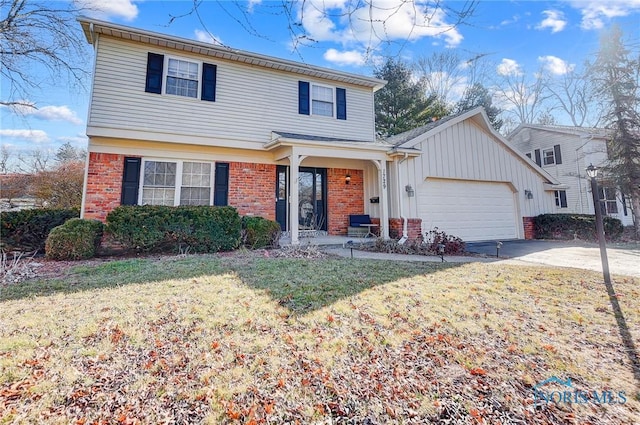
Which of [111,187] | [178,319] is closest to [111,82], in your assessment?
[111,187]

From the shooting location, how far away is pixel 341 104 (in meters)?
10.5

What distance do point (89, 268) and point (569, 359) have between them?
22.1ft

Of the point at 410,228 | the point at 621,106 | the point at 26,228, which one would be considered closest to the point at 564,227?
the point at 410,228

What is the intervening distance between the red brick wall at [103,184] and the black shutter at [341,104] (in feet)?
22.3

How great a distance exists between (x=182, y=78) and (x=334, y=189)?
5.79 metres

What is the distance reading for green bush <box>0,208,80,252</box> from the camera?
6398mm

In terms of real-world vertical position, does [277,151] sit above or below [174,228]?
above

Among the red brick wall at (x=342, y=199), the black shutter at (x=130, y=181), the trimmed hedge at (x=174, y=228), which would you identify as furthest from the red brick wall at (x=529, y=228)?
the black shutter at (x=130, y=181)

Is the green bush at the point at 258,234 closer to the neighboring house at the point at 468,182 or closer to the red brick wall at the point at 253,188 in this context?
the red brick wall at the point at 253,188

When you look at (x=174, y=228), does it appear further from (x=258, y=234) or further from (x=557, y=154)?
(x=557, y=154)

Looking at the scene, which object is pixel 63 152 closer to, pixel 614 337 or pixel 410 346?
pixel 410 346

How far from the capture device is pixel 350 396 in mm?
1977

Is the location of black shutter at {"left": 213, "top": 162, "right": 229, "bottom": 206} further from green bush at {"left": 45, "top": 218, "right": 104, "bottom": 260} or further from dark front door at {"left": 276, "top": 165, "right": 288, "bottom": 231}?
green bush at {"left": 45, "top": 218, "right": 104, "bottom": 260}

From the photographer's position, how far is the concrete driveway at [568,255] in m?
5.95
